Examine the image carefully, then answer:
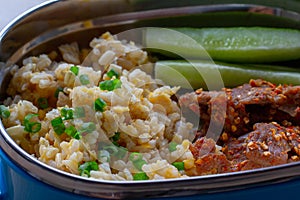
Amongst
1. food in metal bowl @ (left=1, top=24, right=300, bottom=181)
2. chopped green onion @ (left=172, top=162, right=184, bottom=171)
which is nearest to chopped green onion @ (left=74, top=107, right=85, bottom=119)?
food in metal bowl @ (left=1, top=24, right=300, bottom=181)

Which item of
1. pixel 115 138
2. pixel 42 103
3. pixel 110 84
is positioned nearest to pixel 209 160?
pixel 115 138

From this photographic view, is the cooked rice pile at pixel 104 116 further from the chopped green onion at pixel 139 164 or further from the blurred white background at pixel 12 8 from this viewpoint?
the blurred white background at pixel 12 8

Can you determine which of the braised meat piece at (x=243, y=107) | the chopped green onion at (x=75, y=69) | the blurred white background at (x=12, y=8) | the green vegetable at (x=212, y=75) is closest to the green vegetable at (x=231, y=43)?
the green vegetable at (x=212, y=75)

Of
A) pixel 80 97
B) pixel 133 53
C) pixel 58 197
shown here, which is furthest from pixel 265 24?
pixel 58 197

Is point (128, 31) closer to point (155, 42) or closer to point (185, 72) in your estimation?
point (155, 42)

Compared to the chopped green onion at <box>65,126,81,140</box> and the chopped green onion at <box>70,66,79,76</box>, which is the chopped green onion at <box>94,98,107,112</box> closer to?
the chopped green onion at <box>65,126,81,140</box>
